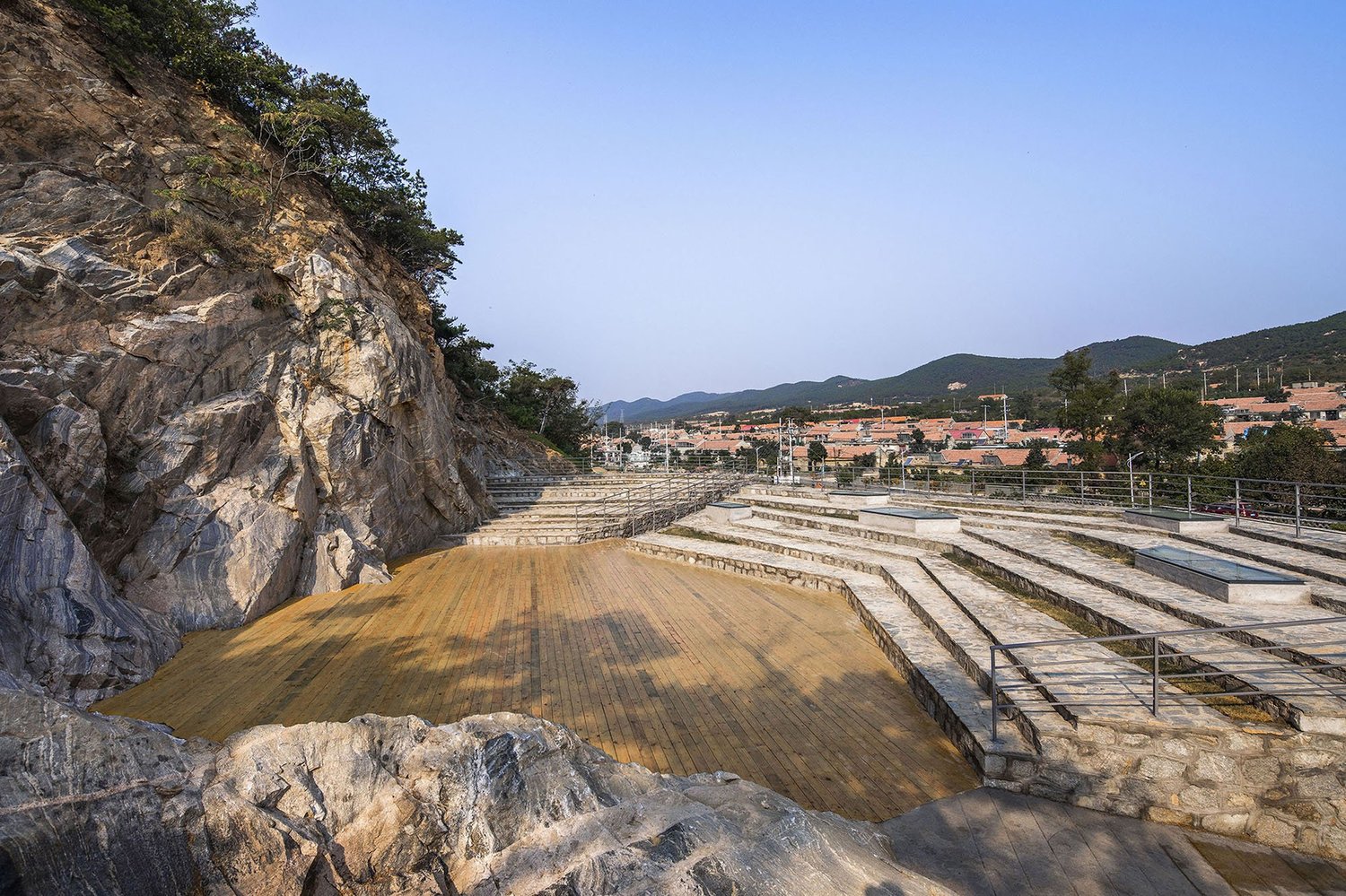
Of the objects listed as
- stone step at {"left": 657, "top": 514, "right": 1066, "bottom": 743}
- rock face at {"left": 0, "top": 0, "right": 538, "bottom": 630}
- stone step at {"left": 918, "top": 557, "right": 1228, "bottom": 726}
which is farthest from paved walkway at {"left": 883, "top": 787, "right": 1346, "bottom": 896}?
rock face at {"left": 0, "top": 0, "right": 538, "bottom": 630}

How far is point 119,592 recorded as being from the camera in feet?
23.5

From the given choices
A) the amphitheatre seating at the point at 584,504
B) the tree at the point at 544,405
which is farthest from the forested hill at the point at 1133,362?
the amphitheatre seating at the point at 584,504

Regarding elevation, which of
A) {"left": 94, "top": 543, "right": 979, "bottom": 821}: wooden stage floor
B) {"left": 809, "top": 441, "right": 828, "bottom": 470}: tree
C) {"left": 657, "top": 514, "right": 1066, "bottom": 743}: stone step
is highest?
{"left": 809, "top": 441, "right": 828, "bottom": 470}: tree

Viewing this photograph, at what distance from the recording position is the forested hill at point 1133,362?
203 ft

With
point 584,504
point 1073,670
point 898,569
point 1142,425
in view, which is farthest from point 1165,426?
point 1073,670

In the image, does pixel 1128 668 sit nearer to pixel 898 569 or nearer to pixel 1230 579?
pixel 1230 579

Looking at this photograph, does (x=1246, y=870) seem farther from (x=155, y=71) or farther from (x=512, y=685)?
(x=155, y=71)

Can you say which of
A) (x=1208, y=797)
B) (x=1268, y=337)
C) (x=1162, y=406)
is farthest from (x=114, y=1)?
(x=1268, y=337)

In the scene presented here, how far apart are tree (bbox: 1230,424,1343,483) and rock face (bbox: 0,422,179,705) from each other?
23362 mm

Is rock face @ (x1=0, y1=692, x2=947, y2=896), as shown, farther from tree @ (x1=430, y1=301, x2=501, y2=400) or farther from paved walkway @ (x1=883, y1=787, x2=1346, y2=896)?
tree @ (x1=430, y1=301, x2=501, y2=400)

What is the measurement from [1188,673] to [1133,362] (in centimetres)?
10184

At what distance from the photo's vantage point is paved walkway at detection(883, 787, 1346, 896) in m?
3.50

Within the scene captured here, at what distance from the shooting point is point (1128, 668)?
5109mm

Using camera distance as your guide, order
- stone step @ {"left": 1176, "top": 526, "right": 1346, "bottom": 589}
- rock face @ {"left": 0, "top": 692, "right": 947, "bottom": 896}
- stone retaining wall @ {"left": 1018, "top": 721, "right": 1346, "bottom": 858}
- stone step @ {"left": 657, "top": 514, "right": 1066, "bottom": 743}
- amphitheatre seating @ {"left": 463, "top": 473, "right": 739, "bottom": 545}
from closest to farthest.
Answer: rock face @ {"left": 0, "top": 692, "right": 947, "bottom": 896}
stone retaining wall @ {"left": 1018, "top": 721, "right": 1346, "bottom": 858}
stone step @ {"left": 657, "top": 514, "right": 1066, "bottom": 743}
stone step @ {"left": 1176, "top": 526, "right": 1346, "bottom": 589}
amphitheatre seating @ {"left": 463, "top": 473, "right": 739, "bottom": 545}
